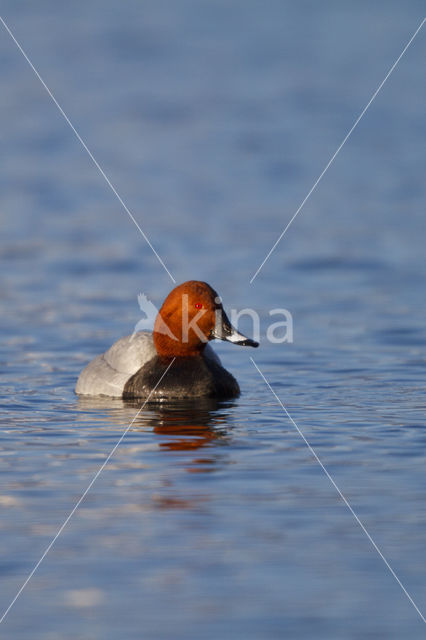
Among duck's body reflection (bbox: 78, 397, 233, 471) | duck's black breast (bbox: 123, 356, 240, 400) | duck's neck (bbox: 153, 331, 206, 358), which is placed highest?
duck's neck (bbox: 153, 331, 206, 358)

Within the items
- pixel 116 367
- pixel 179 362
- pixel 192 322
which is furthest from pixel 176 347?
pixel 116 367

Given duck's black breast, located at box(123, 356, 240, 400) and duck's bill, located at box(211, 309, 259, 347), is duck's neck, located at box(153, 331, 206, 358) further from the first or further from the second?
duck's bill, located at box(211, 309, 259, 347)

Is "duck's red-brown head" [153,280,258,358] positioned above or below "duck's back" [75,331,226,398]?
above

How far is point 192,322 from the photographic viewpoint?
9.80 m

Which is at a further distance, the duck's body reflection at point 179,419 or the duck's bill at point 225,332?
the duck's bill at point 225,332

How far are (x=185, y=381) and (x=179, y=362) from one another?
317mm

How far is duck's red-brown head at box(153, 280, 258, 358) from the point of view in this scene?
9742mm

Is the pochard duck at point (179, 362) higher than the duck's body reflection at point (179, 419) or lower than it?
higher

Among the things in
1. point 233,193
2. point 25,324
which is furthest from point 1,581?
point 233,193

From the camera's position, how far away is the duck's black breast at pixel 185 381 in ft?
31.5

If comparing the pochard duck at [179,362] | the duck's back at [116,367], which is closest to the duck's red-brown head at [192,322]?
the pochard duck at [179,362]

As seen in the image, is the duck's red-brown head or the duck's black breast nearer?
the duck's black breast

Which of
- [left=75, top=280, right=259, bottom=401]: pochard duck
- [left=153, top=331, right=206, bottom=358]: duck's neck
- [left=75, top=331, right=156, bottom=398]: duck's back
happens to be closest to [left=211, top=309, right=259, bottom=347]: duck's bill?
[left=75, top=280, right=259, bottom=401]: pochard duck

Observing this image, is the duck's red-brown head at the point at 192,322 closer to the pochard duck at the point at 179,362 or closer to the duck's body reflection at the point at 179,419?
the pochard duck at the point at 179,362
